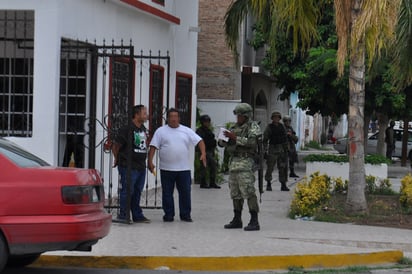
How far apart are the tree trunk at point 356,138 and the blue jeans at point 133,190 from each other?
12.0ft

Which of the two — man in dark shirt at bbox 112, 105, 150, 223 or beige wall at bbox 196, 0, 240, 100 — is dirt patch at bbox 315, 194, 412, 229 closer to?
man in dark shirt at bbox 112, 105, 150, 223

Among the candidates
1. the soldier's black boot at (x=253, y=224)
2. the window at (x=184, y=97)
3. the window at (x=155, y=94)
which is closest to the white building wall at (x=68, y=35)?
the window at (x=155, y=94)

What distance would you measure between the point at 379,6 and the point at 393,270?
425cm

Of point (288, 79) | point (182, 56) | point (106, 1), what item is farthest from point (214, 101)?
point (106, 1)

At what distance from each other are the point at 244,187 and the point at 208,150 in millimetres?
7007

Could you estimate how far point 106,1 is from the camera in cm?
1432

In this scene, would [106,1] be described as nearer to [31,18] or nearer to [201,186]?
[31,18]

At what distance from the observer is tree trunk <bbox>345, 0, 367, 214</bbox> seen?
13102mm

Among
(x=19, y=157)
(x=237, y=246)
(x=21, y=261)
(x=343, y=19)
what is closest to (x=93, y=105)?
(x=237, y=246)

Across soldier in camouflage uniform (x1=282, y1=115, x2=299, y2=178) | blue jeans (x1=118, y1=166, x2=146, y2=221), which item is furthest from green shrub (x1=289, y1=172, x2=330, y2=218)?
soldier in camouflage uniform (x1=282, y1=115, x2=299, y2=178)

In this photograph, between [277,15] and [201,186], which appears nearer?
[277,15]

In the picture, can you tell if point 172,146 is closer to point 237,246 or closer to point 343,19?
point 237,246

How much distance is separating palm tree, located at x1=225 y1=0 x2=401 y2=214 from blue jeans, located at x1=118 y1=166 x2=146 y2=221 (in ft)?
11.9

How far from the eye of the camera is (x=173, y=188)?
12.2 metres
